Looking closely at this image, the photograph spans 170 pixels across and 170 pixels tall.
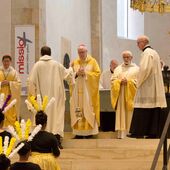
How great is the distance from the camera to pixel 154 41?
950 inches

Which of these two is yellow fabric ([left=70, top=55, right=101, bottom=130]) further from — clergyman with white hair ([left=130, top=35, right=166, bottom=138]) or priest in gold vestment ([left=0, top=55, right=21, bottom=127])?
priest in gold vestment ([left=0, top=55, right=21, bottom=127])

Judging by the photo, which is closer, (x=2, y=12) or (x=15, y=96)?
(x=15, y=96)

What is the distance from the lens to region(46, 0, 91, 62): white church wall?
15992mm

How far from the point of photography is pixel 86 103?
1184 centimetres

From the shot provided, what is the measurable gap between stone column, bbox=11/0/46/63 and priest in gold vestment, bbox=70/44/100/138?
2.46 meters

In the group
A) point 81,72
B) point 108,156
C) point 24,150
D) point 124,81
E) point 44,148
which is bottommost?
point 108,156

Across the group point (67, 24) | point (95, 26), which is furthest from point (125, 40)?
point (67, 24)

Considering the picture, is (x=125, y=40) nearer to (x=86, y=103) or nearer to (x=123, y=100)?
(x=123, y=100)

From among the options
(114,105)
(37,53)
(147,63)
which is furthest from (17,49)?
(147,63)

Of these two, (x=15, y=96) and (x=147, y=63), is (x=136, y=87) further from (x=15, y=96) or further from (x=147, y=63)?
(x=15, y=96)

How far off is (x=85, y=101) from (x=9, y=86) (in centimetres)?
158

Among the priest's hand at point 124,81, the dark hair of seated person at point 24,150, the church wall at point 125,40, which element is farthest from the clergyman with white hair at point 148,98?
the church wall at point 125,40

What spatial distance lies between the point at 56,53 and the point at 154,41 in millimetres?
8418

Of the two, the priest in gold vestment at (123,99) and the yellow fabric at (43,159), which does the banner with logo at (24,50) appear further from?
the yellow fabric at (43,159)
